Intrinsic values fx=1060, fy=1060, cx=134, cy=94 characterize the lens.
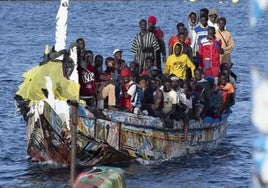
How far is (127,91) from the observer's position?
772 inches

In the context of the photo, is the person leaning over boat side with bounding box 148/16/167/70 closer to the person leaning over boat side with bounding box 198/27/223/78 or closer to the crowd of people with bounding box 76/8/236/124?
the crowd of people with bounding box 76/8/236/124

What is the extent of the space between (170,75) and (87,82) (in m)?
1.94

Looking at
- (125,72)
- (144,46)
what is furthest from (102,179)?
(144,46)

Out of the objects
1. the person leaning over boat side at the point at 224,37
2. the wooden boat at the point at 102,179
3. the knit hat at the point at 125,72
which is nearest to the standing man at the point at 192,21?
the person leaning over boat side at the point at 224,37

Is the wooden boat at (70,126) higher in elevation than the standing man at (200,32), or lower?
lower

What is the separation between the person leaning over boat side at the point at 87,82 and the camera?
63.7ft

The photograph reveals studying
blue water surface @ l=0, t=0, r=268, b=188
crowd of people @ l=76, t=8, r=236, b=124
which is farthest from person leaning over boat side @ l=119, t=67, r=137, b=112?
blue water surface @ l=0, t=0, r=268, b=188

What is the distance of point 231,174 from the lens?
2053 centimetres

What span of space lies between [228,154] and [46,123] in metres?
5.21

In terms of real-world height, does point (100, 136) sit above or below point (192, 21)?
below

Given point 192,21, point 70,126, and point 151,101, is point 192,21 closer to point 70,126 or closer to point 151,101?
point 151,101

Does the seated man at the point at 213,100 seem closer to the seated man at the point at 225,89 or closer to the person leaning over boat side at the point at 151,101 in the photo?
the seated man at the point at 225,89

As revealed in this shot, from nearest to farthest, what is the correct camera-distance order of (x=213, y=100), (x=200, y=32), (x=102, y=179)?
(x=102, y=179), (x=213, y=100), (x=200, y=32)

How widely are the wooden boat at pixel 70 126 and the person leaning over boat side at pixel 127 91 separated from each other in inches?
21.0
